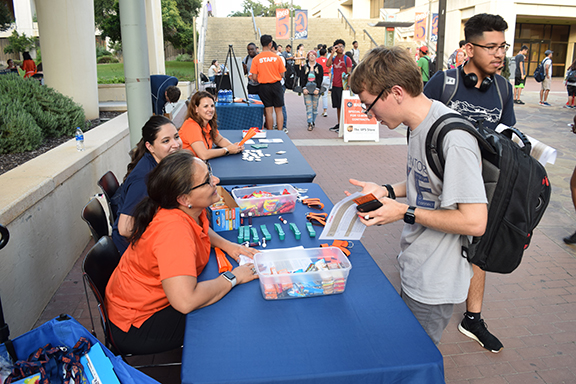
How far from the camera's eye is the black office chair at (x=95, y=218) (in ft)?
8.72

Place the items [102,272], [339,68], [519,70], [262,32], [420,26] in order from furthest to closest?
1. [262,32]
2. [420,26]
3. [519,70]
4. [339,68]
5. [102,272]

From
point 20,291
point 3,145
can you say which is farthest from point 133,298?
point 3,145

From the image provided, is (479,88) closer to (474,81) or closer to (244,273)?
(474,81)

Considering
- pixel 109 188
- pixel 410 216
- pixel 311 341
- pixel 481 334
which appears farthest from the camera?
pixel 109 188

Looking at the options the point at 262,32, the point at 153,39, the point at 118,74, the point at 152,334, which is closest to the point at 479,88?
the point at 152,334

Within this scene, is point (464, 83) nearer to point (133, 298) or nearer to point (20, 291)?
point (133, 298)

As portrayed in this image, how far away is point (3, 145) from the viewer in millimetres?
5203

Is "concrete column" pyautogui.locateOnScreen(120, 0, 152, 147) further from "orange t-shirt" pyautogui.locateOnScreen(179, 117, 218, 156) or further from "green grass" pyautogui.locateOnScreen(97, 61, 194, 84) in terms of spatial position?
"green grass" pyautogui.locateOnScreen(97, 61, 194, 84)

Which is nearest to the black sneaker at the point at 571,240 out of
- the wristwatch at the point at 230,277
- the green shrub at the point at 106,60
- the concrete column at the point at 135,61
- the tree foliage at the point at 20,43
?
the wristwatch at the point at 230,277

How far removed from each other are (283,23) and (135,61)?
2333 centimetres

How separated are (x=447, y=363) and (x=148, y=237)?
7.06 ft

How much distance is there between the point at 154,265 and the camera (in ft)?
6.57

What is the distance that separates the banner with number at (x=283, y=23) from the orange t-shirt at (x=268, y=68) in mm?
18492

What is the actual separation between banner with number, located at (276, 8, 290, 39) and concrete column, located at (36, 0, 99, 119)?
18937 millimetres
